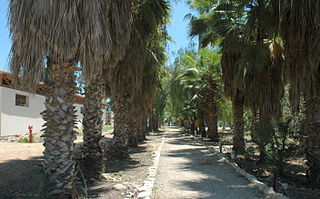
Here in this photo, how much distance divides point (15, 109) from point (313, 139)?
1934 centimetres

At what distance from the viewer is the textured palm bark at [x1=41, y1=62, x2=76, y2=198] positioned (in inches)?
221

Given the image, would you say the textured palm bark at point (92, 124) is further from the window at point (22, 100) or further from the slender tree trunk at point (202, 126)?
the slender tree trunk at point (202, 126)

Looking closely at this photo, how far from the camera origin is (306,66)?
744cm

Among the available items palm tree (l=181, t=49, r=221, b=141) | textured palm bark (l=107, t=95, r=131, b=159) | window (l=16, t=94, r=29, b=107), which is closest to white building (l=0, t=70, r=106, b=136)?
window (l=16, t=94, r=29, b=107)

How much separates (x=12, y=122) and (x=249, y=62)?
17.3m

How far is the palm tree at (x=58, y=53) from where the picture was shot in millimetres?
5352

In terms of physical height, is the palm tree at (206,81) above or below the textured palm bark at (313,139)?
above

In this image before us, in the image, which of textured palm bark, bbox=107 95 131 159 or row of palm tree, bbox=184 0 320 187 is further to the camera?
textured palm bark, bbox=107 95 131 159

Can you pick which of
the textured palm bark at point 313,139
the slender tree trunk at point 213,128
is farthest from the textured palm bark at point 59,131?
the slender tree trunk at point 213,128

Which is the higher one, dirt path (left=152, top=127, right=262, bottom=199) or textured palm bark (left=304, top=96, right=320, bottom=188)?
textured palm bark (left=304, top=96, right=320, bottom=188)

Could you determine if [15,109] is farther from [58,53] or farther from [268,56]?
[268,56]

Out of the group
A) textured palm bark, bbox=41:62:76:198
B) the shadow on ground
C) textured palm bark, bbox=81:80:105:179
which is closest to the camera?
textured palm bark, bbox=41:62:76:198

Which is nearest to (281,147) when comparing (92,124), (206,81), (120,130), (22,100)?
(92,124)

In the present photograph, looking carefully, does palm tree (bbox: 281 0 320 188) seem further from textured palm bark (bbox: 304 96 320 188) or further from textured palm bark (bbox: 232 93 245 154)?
textured palm bark (bbox: 232 93 245 154)
